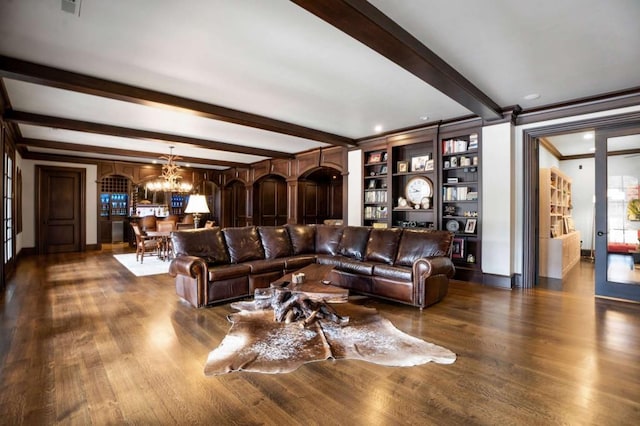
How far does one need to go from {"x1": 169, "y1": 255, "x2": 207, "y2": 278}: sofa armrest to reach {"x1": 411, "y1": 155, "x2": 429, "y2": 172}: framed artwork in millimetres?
4197

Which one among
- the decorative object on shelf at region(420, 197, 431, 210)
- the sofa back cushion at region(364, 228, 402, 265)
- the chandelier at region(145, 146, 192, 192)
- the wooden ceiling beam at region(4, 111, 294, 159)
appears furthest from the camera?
the chandelier at region(145, 146, 192, 192)

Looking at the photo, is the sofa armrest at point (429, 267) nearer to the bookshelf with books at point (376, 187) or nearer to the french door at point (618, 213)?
the french door at point (618, 213)

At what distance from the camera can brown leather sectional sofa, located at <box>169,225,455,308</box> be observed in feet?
12.9

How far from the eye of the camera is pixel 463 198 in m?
5.60

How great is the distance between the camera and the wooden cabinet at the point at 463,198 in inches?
212

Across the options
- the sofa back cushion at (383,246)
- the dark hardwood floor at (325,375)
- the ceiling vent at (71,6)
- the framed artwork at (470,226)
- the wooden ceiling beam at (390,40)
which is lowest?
the dark hardwood floor at (325,375)

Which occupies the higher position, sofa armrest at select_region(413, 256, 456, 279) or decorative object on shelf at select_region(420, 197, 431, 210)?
decorative object on shelf at select_region(420, 197, 431, 210)

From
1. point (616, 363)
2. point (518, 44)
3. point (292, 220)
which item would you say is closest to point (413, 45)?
point (518, 44)

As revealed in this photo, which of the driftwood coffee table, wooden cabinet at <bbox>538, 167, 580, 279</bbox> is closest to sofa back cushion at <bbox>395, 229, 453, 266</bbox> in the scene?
the driftwood coffee table

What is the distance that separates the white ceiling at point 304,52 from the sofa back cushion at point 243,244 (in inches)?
74.8

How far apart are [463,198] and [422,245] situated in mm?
1698

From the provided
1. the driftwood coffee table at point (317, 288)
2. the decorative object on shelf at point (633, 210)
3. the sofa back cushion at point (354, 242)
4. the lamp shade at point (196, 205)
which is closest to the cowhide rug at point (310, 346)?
the driftwood coffee table at point (317, 288)

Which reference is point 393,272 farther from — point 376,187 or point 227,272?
point 376,187

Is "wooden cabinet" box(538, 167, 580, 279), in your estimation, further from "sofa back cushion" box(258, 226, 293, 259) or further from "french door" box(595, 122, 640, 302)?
"sofa back cushion" box(258, 226, 293, 259)
